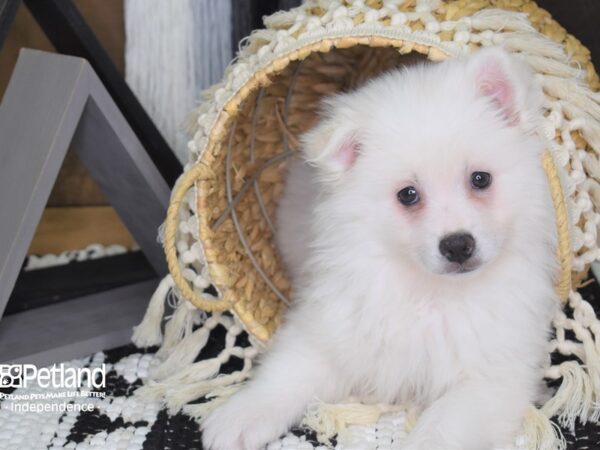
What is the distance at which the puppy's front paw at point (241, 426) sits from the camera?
1.90 m

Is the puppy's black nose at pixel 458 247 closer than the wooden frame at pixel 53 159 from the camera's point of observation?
Yes

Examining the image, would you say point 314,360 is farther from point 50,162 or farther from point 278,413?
point 50,162

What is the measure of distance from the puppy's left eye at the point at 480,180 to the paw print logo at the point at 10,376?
4.56 feet

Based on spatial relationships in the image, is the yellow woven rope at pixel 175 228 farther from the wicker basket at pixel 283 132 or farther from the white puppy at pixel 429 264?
the white puppy at pixel 429 264

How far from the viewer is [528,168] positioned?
1.90 m

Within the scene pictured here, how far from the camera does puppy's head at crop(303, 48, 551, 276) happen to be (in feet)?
5.92

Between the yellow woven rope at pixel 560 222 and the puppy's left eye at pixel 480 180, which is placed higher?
the puppy's left eye at pixel 480 180

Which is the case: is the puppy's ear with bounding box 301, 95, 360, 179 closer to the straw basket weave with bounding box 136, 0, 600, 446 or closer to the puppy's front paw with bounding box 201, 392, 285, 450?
the straw basket weave with bounding box 136, 0, 600, 446

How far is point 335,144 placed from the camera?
1.88 meters

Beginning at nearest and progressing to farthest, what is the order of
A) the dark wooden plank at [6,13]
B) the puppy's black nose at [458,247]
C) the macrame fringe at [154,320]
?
the puppy's black nose at [458,247]
the dark wooden plank at [6,13]
the macrame fringe at [154,320]

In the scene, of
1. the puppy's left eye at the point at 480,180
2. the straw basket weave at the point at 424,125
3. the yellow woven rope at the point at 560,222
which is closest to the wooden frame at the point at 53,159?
the straw basket weave at the point at 424,125

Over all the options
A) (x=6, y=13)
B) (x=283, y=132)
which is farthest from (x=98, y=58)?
(x=283, y=132)

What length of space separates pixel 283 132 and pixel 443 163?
3.75 ft

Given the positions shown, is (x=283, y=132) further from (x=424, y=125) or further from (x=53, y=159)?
(x=424, y=125)
